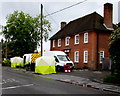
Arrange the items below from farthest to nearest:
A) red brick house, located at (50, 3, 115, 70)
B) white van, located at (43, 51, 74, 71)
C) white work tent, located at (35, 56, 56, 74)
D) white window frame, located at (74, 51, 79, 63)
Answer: white window frame, located at (74, 51, 79, 63)
red brick house, located at (50, 3, 115, 70)
white van, located at (43, 51, 74, 71)
white work tent, located at (35, 56, 56, 74)

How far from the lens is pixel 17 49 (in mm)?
38625

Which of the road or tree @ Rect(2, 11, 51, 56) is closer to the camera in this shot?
the road

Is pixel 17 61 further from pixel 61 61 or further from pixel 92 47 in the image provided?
pixel 92 47

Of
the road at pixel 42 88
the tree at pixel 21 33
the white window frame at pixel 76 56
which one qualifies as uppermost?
the tree at pixel 21 33

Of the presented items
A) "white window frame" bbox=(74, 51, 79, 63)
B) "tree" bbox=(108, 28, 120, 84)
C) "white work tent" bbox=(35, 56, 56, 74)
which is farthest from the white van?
"tree" bbox=(108, 28, 120, 84)

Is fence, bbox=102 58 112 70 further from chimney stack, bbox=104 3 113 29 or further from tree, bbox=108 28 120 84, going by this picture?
tree, bbox=108 28 120 84

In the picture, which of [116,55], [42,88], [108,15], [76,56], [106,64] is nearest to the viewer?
[42,88]

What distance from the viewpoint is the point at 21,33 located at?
125 ft

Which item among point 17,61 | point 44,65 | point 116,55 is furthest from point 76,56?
point 116,55

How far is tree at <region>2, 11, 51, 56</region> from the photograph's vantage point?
38.4m

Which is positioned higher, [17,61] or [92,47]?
[92,47]

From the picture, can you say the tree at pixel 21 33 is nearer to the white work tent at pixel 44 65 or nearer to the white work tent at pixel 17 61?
the white work tent at pixel 17 61

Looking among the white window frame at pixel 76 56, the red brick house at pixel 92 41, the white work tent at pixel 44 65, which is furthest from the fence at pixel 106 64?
the white work tent at pixel 44 65

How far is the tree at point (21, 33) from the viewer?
3838 centimetres
